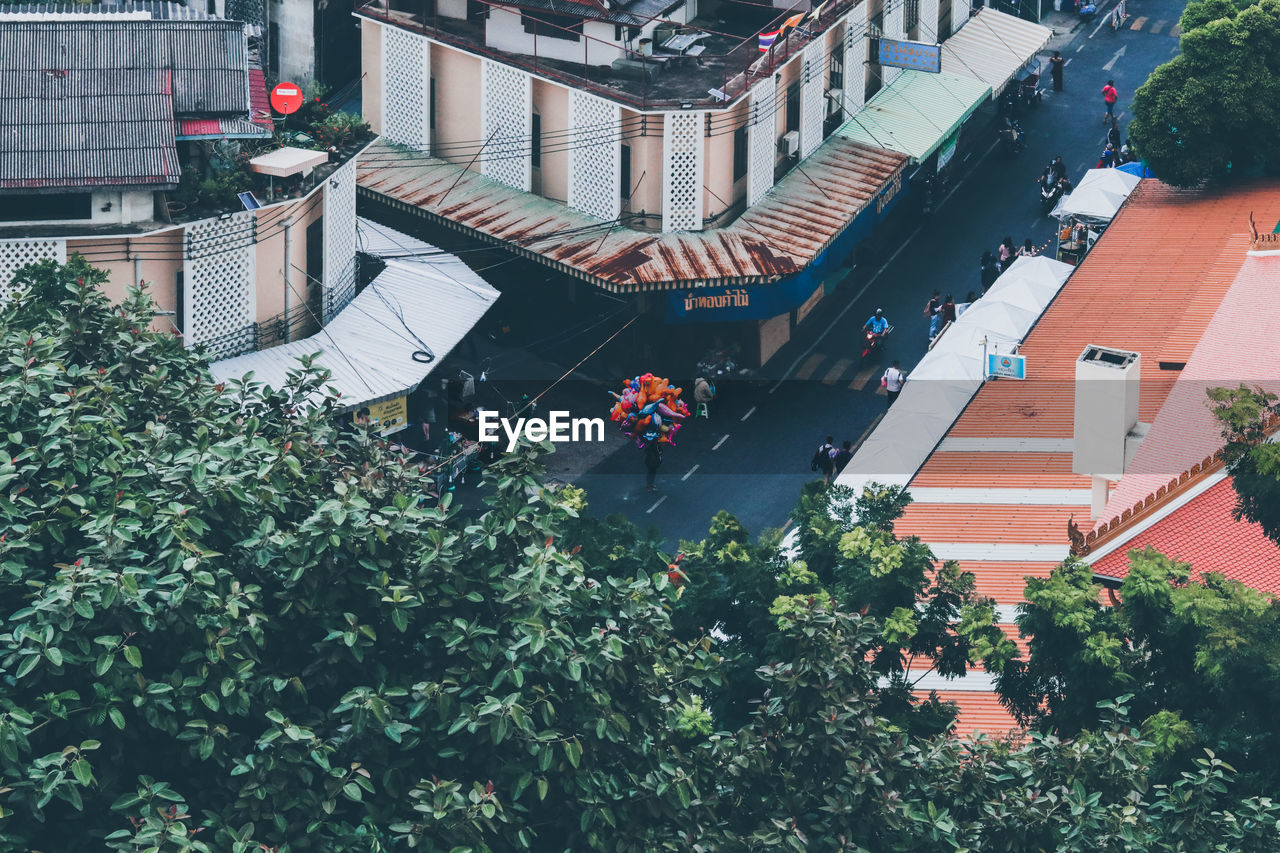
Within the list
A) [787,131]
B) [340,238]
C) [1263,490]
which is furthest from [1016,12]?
[1263,490]

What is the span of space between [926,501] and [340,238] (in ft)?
58.7

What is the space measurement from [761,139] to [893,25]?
32.6 ft

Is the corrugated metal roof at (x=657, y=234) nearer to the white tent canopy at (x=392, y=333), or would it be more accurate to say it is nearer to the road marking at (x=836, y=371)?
the white tent canopy at (x=392, y=333)

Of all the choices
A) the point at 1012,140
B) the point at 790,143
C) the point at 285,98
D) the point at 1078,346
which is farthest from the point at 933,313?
the point at 285,98

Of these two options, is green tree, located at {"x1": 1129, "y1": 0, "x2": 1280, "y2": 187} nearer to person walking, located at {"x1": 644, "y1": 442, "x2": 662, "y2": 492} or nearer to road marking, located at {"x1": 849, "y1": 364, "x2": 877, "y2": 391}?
road marking, located at {"x1": 849, "y1": 364, "x2": 877, "y2": 391}

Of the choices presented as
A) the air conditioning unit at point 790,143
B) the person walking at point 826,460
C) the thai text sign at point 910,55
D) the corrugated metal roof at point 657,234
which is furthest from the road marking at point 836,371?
the thai text sign at point 910,55

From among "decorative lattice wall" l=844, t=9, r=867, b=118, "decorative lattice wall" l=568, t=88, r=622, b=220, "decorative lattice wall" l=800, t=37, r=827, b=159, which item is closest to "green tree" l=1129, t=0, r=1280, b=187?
"decorative lattice wall" l=844, t=9, r=867, b=118

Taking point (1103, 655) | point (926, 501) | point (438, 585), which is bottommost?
point (926, 501)

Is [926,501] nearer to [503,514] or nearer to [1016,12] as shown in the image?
[503,514]

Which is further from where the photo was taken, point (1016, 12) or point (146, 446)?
point (1016, 12)

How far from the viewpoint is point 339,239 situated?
55.8 m

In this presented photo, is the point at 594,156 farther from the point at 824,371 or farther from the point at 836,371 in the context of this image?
the point at 836,371

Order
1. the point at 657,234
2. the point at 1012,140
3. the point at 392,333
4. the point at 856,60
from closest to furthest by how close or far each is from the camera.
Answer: the point at 392,333 → the point at 657,234 → the point at 856,60 → the point at 1012,140

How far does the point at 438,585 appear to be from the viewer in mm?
30547
